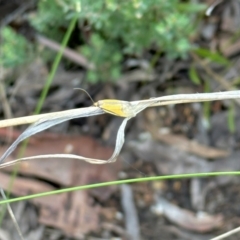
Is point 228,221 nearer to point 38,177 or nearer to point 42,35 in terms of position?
point 38,177

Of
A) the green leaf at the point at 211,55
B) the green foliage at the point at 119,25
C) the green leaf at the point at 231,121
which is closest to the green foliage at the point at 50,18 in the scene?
the green foliage at the point at 119,25

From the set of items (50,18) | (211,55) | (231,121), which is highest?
(50,18)

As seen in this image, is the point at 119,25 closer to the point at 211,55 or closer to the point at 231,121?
the point at 211,55

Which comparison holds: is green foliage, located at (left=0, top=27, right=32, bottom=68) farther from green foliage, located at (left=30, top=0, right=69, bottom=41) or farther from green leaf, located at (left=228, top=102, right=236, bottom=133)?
green leaf, located at (left=228, top=102, right=236, bottom=133)

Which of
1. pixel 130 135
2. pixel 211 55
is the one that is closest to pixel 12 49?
pixel 130 135

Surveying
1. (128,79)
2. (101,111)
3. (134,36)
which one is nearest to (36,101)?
(128,79)

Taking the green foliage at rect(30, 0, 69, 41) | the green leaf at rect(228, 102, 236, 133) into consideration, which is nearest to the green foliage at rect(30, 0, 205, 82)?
the green foliage at rect(30, 0, 69, 41)

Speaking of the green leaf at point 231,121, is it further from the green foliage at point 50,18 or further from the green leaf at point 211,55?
the green foliage at point 50,18
